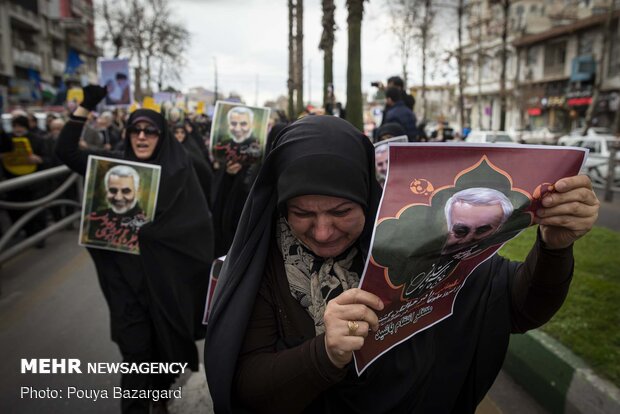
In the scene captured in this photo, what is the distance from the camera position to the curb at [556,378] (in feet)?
9.44

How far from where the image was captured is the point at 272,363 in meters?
1.50

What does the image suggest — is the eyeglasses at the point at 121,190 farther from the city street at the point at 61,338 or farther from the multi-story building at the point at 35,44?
the multi-story building at the point at 35,44

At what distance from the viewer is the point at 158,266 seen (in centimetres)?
353

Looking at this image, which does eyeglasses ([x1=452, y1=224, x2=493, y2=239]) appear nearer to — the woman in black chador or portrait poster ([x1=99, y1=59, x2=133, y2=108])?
the woman in black chador

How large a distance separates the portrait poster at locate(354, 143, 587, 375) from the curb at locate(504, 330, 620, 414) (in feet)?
6.59

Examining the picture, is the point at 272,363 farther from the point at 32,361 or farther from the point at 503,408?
the point at 32,361

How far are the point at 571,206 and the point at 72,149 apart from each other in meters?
3.54

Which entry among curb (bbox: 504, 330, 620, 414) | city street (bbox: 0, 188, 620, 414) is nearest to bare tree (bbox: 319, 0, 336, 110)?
city street (bbox: 0, 188, 620, 414)

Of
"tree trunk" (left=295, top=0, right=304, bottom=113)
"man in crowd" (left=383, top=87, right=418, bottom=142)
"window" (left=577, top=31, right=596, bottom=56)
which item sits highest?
"window" (left=577, top=31, right=596, bottom=56)

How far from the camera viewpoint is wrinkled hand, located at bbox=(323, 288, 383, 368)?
4.19 feet

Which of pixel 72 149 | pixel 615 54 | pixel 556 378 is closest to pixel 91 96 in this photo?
pixel 72 149

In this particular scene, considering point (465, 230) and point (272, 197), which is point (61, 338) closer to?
point (272, 197)

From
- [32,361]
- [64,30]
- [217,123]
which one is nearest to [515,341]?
[217,123]

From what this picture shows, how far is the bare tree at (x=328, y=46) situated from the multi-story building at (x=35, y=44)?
25.8 meters
